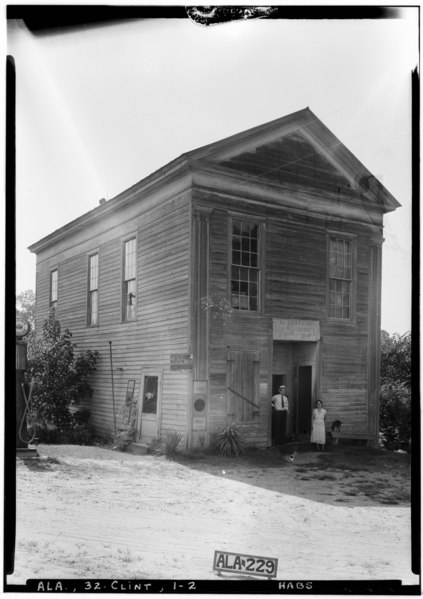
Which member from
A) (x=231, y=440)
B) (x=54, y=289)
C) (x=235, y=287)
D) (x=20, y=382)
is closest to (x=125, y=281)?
(x=54, y=289)

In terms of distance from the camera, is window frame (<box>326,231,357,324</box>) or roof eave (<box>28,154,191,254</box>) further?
window frame (<box>326,231,357,324</box>)

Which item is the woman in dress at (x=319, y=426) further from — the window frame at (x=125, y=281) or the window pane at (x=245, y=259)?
the window frame at (x=125, y=281)

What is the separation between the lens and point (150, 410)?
26.0ft

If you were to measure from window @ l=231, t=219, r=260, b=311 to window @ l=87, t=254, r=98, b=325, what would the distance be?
2311mm

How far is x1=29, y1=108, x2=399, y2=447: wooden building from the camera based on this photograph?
7430mm

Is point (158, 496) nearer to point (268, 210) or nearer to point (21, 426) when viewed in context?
point (21, 426)

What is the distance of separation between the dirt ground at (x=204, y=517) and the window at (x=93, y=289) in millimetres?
A: 2150

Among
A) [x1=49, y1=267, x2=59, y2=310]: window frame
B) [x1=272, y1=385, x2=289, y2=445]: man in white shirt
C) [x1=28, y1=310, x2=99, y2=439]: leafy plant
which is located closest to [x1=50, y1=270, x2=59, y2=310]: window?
[x1=49, y1=267, x2=59, y2=310]: window frame

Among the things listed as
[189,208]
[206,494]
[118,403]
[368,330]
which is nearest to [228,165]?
[189,208]

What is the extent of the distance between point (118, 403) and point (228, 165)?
3922mm

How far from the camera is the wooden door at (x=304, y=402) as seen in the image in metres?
7.96

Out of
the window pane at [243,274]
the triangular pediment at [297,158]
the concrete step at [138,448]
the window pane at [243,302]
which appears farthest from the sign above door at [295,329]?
the concrete step at [138,448]

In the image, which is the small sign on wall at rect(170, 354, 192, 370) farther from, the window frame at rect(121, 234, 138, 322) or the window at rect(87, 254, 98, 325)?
the window at rect(87, 254, 98, 325)

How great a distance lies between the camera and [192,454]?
7.46m
